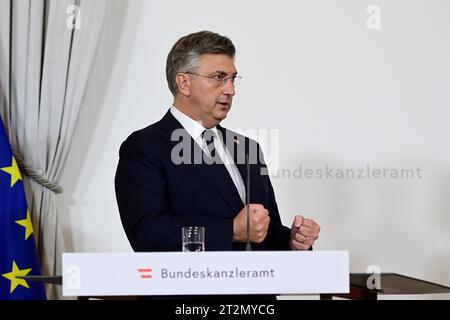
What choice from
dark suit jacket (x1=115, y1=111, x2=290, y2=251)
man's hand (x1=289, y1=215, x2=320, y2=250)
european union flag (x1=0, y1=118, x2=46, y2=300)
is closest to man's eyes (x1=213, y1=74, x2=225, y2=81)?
dark suit jacket (x1=115, y1=111, x2=290, y2=251)

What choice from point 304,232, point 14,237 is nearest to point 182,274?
point 304,232

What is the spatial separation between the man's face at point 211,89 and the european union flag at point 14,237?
4.31 ft

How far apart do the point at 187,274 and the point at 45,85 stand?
2.42 metres

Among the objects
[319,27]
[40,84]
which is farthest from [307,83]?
[40,84]

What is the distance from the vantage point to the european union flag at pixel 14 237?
3.96m

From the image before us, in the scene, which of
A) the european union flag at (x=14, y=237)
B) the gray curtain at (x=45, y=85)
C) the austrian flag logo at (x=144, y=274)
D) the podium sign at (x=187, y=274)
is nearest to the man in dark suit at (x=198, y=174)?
the podium sign at (x=187, y=274)

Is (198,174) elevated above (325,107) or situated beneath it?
situated beneath

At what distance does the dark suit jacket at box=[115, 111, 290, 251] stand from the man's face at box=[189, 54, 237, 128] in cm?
11

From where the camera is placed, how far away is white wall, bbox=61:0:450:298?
4.54 metres

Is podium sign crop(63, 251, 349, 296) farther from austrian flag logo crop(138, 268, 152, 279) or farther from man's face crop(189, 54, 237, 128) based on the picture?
man's face crop(189, 54, 237, 128)

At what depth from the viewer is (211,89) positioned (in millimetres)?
3066

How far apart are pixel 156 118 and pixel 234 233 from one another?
82.6 inches

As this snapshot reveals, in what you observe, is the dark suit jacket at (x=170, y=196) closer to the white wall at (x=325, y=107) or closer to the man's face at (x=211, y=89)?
the man's face at (x=211, y=89)

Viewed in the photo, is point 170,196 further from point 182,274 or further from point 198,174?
point 182,274
